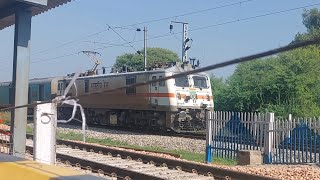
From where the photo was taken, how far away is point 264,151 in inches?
458

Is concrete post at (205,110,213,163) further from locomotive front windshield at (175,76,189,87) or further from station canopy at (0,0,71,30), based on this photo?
locomotive front windshield at (175,76,189,87)

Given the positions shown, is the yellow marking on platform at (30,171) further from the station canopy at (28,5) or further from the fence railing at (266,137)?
the fence railing at (266,137)

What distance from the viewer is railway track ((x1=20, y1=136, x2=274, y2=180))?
819cm

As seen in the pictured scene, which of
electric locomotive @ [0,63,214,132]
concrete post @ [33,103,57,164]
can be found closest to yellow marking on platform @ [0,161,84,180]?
concrete post @ [33,103,57,164]

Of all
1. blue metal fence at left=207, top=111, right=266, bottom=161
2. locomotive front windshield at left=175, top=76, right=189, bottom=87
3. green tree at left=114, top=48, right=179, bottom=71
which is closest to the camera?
blue metal fence at left=207, top=111, right=266, bottom=161

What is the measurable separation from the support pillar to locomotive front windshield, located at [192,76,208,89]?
1438cm

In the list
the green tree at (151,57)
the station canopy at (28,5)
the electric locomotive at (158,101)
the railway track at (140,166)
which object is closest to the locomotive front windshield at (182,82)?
the electric locomotive at (158,101)

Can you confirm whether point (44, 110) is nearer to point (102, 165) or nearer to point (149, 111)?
point (102, 165)

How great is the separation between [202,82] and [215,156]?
10459 millimetres

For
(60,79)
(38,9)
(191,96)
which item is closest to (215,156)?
(38,9)

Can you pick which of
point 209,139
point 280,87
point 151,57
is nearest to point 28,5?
point 209,139

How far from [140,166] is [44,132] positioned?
3.27m

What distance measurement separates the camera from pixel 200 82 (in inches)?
906

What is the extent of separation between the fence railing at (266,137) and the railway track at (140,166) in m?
2.45
